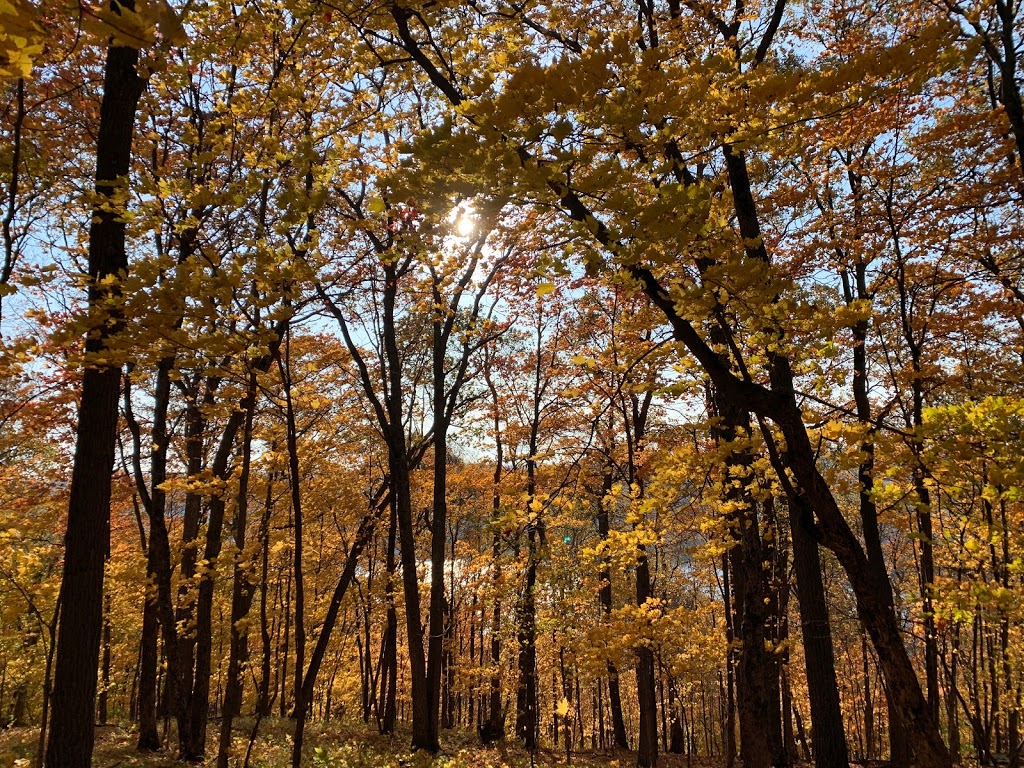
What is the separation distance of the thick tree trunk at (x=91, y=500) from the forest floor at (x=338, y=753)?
3737 mm

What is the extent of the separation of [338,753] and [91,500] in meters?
7.26

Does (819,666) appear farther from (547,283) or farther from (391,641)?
(391,641)

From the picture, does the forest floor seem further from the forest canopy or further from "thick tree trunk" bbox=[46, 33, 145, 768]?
"thick tree trunk" bbox=[46, 33, 145, 768]

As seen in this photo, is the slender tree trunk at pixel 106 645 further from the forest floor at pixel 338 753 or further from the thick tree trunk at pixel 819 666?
the thick tree trunk at pixel 819 666

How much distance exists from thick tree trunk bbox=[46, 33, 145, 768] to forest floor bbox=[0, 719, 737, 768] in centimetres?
374

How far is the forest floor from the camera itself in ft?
25.6

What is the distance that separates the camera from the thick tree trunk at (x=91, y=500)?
367 centimetres

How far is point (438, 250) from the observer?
3.76 m

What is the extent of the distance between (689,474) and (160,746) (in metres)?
9.27

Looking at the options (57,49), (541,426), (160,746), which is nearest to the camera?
(57,49)

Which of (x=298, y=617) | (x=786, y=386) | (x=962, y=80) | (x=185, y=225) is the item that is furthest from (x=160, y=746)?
(x=962, y=80)

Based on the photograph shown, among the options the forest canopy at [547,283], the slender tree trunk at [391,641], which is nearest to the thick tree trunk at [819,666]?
the forest canopy at [547,283]

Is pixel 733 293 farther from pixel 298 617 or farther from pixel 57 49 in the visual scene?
pixel 57 49

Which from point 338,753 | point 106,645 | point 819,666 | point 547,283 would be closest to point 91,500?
point 547,283
